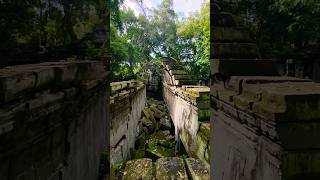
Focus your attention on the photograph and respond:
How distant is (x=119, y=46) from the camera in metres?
10.7

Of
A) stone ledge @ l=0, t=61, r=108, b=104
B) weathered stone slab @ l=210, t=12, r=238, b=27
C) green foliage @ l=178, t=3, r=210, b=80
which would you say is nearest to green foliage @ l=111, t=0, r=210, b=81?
green foliage @ l=178, t=3, r=210, b=80

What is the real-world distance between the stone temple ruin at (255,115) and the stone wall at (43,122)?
1336 mm

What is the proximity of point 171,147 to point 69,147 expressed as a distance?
8.65m

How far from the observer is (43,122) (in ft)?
5.76

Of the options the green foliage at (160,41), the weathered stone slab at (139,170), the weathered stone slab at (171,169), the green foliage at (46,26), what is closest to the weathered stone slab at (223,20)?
the green foliage at (46,26)

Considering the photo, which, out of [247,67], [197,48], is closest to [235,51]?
[247,67]

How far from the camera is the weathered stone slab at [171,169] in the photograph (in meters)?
5.18

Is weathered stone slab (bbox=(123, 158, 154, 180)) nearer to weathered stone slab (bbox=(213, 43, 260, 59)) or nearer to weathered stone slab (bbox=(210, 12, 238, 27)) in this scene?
weathered stone slab (bbox=(213, 43, 260, 59))

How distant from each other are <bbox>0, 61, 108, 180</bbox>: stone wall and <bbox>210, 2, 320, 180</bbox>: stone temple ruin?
1336 mm

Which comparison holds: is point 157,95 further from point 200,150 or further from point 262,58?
point 262,58

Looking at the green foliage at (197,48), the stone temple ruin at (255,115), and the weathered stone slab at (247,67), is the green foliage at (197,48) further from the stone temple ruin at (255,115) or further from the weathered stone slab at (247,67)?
the weathered stone slab at (247,67)

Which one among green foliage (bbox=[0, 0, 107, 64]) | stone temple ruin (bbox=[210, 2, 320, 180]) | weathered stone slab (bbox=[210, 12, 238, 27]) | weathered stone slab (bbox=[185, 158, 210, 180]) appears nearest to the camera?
stone temple ruin (bbox=[210, 2, 320, 180])

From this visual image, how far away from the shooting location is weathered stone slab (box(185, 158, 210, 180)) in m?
5.08

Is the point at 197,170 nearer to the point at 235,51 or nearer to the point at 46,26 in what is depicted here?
the point at 235,51
